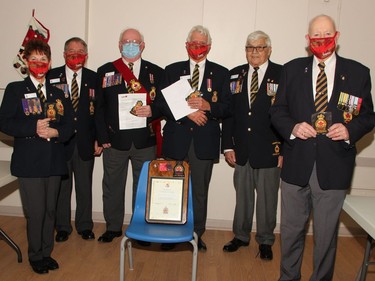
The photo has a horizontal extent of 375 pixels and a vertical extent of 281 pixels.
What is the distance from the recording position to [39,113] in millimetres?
2992

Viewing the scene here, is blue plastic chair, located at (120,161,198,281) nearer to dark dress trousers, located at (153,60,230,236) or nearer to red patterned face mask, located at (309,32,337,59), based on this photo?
dark dress trousers, located at (153,60,230,236)

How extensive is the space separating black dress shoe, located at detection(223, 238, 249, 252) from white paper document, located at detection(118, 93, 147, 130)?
140 centimetres

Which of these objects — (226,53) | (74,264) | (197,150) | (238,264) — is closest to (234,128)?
(197,150)

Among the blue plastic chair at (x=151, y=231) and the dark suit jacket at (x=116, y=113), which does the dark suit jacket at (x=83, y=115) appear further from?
the blue plastic chair at (x=151, y=231)

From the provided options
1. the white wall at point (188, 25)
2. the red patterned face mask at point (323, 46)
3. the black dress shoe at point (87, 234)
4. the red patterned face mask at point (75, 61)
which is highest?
the white wall at point (188, 25)

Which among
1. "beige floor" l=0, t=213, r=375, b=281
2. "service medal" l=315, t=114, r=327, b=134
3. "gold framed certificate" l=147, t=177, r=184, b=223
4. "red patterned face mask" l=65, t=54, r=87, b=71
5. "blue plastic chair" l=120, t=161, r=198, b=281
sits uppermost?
"red patterned face mask" l=65, t=54, r=87, b=71

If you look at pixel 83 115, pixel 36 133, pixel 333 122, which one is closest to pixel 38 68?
pixel 36 133

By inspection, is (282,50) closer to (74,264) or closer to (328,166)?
(328,166)

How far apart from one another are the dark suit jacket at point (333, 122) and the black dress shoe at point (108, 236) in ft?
6.23

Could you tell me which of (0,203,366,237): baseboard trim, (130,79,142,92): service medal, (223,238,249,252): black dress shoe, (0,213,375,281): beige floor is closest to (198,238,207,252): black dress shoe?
(0,213,375,281): beige floor

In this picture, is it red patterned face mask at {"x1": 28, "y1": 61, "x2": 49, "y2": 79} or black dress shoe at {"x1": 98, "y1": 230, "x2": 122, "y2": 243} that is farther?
black dress shoe at {"x1": 98, "y1": 230, "x2": 122, "y2": 243}

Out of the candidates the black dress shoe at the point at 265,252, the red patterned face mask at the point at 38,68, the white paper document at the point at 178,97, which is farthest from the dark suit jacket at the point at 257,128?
the red patterned face mask at the point at 38,68

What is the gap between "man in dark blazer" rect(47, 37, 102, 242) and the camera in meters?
3.64

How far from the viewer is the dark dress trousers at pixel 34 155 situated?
9.65 ft
